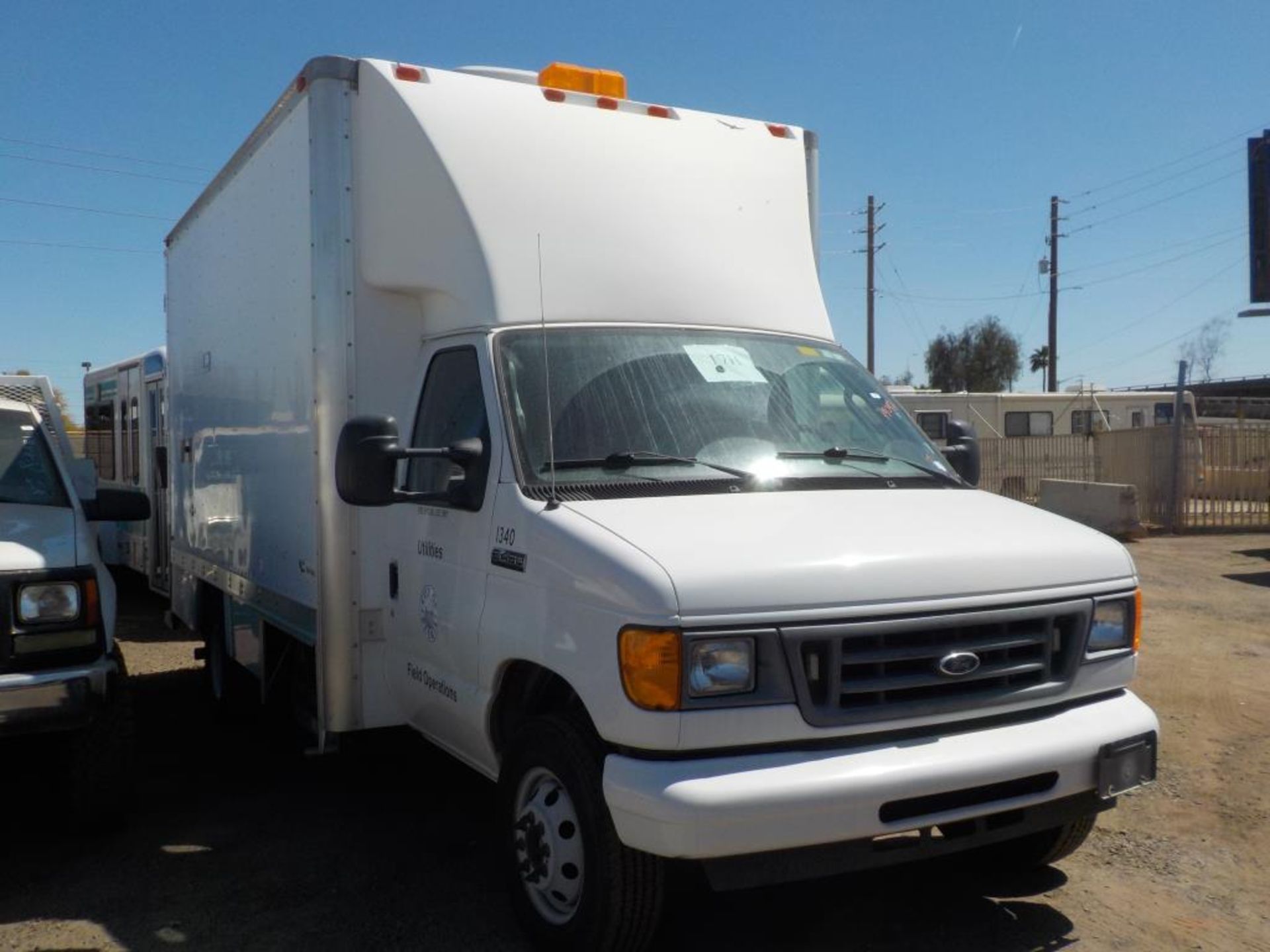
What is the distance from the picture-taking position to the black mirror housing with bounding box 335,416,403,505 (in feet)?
13.2

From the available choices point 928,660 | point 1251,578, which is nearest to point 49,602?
point 928,660

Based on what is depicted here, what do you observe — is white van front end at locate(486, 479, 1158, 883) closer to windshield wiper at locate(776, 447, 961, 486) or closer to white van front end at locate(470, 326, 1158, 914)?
white van front end at locate(470, 326, 1158, 914)

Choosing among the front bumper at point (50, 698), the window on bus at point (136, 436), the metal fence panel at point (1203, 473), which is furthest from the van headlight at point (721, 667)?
the metal fence panel at point (1203, 473)

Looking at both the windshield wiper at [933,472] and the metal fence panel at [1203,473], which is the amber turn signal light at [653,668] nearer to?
the windshield wiper at [933,472]

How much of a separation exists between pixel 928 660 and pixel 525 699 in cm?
138

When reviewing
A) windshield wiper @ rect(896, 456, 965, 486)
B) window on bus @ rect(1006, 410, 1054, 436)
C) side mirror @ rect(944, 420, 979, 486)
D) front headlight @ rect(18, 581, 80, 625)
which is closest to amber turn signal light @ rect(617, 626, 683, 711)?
windshield wiper @ rect(896, 456, 965, 486)

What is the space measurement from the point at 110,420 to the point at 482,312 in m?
11.9

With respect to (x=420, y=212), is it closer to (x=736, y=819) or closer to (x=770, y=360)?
(x=770, y=360)

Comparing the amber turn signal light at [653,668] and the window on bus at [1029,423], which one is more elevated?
the window on bus at [1029,423]

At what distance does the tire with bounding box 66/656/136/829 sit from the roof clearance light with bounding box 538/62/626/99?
3.32 m

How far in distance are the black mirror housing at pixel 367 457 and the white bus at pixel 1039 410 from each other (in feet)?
63.6

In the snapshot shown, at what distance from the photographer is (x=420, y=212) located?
478 centimetres

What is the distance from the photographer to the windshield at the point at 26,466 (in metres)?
5.61

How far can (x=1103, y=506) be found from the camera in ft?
53.9
